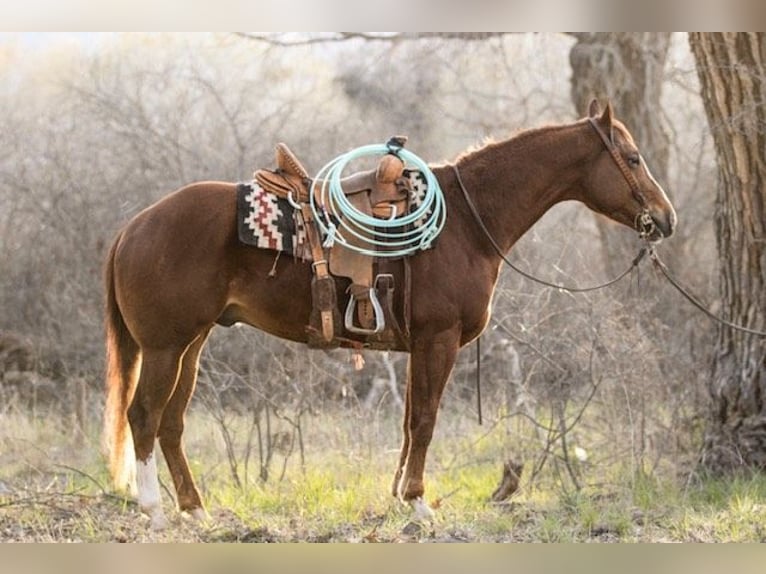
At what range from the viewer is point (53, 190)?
8.43 m

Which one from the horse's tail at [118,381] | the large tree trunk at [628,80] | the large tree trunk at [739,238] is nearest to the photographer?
the horse's tail at [118,381]

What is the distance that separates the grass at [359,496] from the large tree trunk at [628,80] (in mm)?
2874

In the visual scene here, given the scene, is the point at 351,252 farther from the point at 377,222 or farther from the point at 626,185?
the point at 626,185

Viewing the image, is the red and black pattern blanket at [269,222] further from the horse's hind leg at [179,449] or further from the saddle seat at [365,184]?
the horse's hind leg at [179,449]

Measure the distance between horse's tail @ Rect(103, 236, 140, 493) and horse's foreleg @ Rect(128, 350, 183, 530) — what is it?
21cm

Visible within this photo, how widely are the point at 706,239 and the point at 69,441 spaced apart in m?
6.07

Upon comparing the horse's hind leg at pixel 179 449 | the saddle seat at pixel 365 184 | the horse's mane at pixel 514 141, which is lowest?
the horse's hind leg at pixel 179 449

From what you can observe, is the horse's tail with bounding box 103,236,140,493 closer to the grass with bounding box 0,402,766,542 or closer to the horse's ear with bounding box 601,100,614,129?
the grass with bounding box 0,402,766,542

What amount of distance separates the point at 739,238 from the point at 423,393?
8.15 ft

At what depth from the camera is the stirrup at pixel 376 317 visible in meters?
5.43

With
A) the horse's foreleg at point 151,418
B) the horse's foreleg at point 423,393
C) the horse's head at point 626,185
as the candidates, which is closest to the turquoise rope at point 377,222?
the horse's foreleg at point 423,393

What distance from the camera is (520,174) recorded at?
5805mm

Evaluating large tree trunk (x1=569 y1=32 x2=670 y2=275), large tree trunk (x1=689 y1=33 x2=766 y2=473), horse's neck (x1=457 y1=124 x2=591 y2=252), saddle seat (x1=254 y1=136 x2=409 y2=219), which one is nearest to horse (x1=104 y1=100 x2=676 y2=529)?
horse's neck (x1=457 y1=124 x2=591 y2=252)

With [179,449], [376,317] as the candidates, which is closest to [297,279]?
[376,317]
